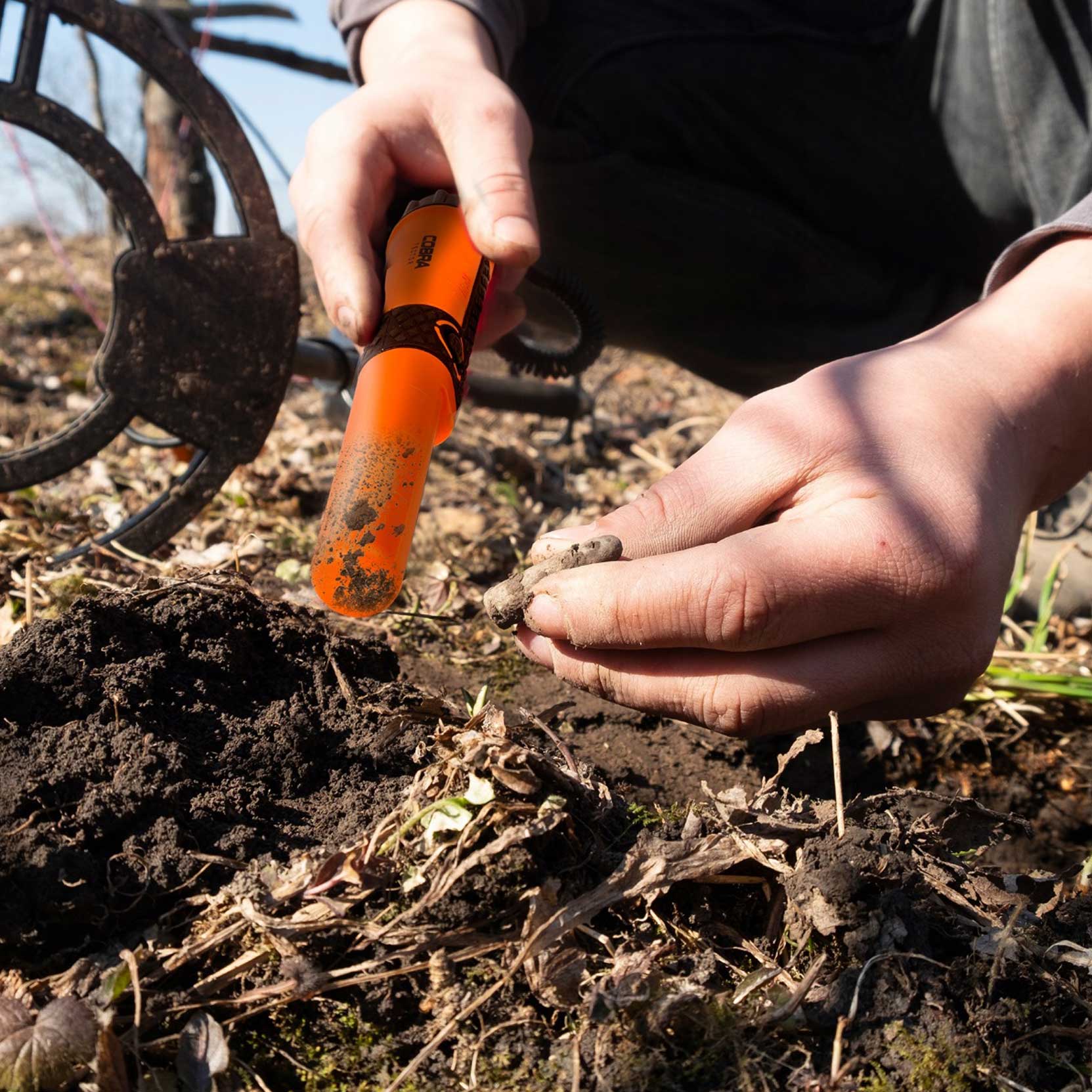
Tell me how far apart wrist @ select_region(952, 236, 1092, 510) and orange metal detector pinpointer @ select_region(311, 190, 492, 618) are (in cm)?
78

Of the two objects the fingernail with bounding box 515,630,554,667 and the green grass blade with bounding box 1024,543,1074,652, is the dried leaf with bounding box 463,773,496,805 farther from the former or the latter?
the green grass blade with bounding box 1024,543,1074,652

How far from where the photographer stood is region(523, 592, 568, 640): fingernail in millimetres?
1254

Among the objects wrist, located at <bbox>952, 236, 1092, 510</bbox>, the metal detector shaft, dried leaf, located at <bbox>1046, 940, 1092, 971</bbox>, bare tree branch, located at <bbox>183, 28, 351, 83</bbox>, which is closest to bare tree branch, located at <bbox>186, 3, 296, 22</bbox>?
bare tree branch, located at <bbox>183, 28, 351, 83</bbox>

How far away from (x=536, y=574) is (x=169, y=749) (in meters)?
0.52

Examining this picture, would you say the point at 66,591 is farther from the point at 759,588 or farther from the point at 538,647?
the point at 759,588

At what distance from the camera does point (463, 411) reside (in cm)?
418

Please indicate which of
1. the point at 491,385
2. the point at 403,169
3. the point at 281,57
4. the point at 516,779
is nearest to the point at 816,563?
the point at 516,779

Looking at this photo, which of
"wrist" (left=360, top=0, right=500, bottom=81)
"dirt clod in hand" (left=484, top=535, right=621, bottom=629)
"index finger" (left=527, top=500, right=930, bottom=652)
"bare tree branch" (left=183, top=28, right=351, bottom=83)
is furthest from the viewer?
"bare tree branch" (left=183, top=28, right=351, bottom=83)

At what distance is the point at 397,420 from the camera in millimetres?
1386

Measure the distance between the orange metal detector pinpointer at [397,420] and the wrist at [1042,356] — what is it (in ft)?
2.56

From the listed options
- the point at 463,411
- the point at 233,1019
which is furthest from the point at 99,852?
the point at 463,411

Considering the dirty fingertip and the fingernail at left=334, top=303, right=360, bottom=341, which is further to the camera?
the fingernail at left=334, top=303, right=360, bottom=341

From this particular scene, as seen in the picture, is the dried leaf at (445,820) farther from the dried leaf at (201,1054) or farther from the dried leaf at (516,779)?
the dried leaf at (201,1054)

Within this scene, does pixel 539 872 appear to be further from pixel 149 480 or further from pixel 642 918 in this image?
pixel 149 480
